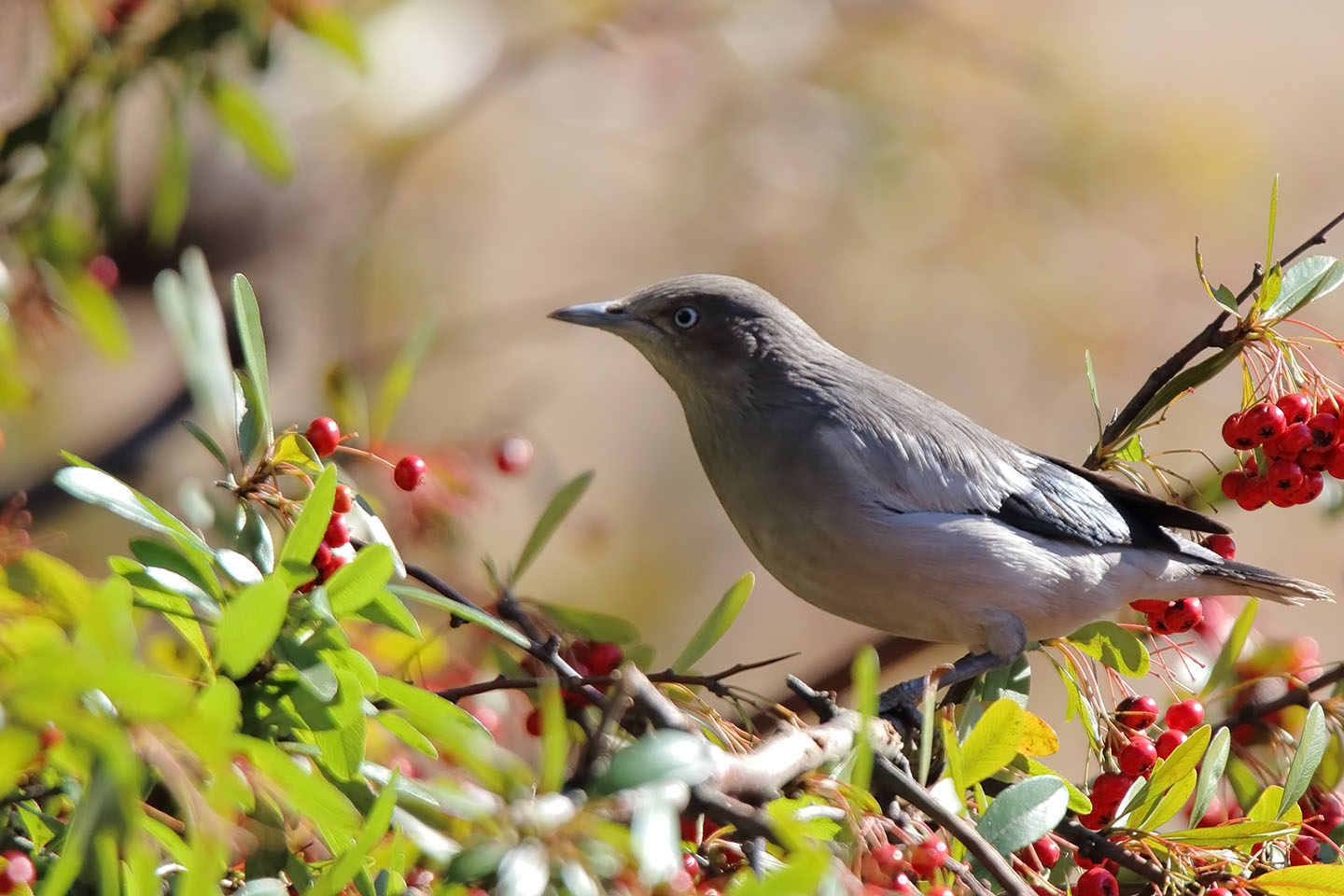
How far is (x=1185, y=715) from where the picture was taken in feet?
9.03

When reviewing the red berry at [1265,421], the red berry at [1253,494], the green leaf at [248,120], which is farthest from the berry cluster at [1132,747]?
the green leaf at [248,120]

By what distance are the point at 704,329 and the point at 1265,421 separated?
1.75 metres

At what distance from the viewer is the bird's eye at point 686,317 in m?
3.96

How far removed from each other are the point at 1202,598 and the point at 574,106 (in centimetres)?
459

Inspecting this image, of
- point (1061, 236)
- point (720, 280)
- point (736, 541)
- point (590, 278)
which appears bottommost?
point (736, 541)

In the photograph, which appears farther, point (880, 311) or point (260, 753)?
point (880, 311)

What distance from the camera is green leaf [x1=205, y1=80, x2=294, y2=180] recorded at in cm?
325

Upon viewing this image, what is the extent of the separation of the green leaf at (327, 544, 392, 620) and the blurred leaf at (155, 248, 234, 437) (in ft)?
1.74

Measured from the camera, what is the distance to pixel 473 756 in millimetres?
1298

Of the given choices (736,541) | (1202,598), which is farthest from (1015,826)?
(736,541)

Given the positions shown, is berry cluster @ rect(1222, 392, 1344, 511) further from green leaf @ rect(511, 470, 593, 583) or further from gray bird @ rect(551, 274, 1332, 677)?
green leaf @ rect(511, 470, 593, 583)

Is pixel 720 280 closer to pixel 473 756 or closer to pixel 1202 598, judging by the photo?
pixel 1202 598

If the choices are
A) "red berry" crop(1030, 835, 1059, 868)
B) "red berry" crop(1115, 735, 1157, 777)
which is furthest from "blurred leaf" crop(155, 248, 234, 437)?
"red berry" crop(1115, 735, 1157, 777)

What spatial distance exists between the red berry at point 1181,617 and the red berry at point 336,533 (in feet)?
7.24
